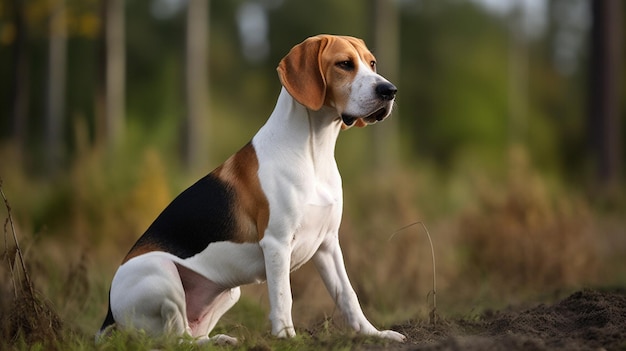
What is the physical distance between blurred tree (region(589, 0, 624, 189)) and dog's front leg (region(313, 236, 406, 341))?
39.3 feet

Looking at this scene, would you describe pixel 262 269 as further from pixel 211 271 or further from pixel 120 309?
pixel 120 309

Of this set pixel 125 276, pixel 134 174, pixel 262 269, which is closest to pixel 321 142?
pixel 262 269

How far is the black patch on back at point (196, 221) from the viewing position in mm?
4723

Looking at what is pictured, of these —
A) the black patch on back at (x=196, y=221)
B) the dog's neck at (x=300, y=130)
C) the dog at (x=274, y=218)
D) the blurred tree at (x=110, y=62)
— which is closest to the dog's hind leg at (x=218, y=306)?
the dog at (x=274, y=218)

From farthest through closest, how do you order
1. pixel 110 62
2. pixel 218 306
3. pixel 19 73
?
1. pixel 19 73
2. pixel 110 62
3. pixel 218 306

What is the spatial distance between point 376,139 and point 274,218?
54.8ft

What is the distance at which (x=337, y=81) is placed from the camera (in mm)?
4547

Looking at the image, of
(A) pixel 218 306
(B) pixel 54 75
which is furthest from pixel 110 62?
(A) pixel 218 306

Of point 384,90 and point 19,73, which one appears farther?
point 19,73

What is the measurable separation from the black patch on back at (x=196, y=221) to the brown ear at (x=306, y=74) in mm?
685

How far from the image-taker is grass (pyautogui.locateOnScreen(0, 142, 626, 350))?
6600 millimetres

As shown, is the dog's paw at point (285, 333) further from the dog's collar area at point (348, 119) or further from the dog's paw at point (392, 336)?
the dog's collar area at point (348, 119)

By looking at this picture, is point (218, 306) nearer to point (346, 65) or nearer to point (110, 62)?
point (346, 65)

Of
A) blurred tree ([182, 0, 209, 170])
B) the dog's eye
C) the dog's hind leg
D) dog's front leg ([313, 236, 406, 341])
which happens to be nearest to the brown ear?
the dog's eye
